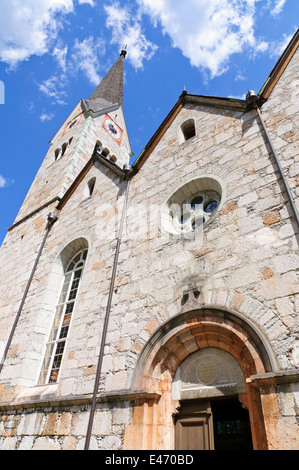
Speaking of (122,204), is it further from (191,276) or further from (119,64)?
(119,64)

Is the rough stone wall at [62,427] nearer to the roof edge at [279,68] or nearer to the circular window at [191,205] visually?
the circular window at [191,205]

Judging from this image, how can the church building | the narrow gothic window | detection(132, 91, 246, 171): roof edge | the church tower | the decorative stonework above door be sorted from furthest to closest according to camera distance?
the church tower
the narrow gothic window
detection(132, 91, 246, 171): roof edge
the decorative stonework above door
the church building

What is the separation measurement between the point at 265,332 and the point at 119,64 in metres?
26.3

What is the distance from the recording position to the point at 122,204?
22.7ft

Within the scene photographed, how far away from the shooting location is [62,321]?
6.57 m

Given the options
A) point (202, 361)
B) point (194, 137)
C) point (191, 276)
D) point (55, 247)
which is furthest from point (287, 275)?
point (55, 247)

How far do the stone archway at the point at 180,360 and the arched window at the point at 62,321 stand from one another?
254 centimetres

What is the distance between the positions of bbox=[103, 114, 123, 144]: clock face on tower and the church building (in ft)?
28.8

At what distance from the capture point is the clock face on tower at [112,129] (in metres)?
15.7

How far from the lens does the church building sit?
3.72 meters

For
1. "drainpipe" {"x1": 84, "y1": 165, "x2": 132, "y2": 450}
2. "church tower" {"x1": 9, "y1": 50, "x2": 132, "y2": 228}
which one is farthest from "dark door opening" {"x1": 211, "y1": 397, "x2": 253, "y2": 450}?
"church tower" {"x1": 9, "y1": 50, "x2": 132, "y2": 228}

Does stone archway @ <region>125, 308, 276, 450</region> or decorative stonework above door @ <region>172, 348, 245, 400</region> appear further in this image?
decorative stonework above door @ <region>172, 348, 245, 400</region>

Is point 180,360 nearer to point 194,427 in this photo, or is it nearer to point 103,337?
point 194,427

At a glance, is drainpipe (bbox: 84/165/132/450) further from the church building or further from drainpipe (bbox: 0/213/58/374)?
drainpipe (bbox: 0/213/58/374)
